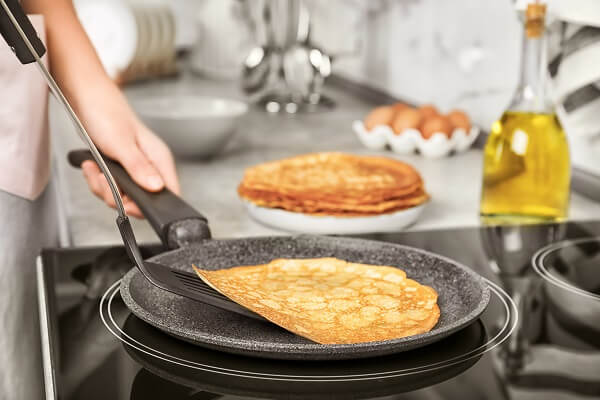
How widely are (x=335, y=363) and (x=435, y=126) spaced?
3.28 ft

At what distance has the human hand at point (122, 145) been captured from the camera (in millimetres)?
939

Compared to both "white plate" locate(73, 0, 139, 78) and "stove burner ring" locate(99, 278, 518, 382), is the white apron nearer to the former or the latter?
"stove burner ring" locate(99, 278, 518, 382)

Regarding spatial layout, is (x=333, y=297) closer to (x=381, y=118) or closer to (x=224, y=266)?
(x=224, y=266)

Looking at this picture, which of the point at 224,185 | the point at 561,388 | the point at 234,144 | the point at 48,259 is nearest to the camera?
the point at 561,388

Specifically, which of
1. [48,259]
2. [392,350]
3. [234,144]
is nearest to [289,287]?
[392,350]

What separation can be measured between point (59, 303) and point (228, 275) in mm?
153

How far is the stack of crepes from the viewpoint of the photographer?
3.23 feet

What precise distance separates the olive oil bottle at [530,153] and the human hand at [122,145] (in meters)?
0.41

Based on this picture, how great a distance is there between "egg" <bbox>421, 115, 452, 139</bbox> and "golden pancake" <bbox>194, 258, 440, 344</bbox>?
79cm

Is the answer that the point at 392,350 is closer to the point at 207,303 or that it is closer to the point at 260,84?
the point at 207,303

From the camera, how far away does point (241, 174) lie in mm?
1379

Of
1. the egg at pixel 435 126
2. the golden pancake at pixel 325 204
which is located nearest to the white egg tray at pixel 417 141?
the egg at pixel 435 126

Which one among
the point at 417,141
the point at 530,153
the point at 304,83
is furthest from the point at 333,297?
the point at 304,83

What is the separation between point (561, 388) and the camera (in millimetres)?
524
